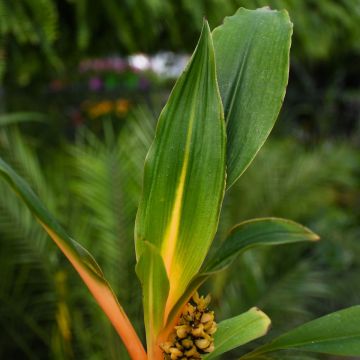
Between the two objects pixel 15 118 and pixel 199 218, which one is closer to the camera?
pixel 199 218

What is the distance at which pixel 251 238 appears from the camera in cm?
56

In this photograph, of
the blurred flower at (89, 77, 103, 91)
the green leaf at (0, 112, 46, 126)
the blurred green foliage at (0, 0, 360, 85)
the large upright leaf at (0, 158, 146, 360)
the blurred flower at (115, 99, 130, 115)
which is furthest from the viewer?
the blurred flower at (89, 77, 103, 91)

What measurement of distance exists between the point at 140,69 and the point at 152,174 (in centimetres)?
441

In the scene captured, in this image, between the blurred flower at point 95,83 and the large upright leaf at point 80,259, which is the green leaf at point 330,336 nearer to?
the large upright leaf at point 80,259

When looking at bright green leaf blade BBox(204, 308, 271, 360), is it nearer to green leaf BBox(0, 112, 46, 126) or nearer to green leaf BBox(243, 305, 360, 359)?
green leaf BBox(243, 305, 360, 359)

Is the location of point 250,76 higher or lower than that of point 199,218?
higher

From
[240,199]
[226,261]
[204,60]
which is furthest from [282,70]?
[240,199]

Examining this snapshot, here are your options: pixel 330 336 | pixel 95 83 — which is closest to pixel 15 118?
pixel 330 336

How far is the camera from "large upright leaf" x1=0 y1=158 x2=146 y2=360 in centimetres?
52

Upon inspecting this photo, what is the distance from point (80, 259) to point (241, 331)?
0.57ft

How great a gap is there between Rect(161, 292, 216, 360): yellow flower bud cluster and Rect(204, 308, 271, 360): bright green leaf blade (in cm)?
4

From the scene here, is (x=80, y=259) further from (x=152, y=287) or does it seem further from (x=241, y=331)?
(x=241, y=331)

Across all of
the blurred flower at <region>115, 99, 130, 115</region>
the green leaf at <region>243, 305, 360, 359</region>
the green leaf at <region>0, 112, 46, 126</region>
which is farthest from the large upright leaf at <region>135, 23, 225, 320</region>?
the blurred flower at <region>115, 99, 130, 115</region>

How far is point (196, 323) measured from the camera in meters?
0.57
